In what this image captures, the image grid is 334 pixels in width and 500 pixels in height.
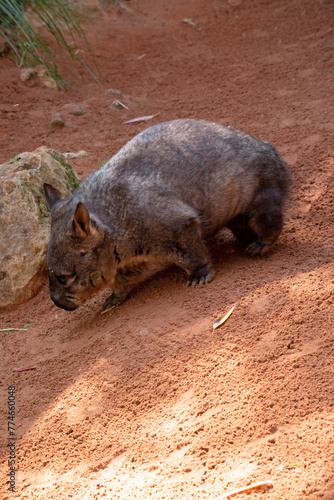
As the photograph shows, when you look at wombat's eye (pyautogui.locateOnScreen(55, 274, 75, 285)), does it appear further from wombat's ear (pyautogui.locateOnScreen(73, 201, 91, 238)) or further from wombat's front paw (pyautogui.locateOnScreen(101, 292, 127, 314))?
wombat's front paw (pyautogui.locateOnScreen(101, 292, 127, 314))

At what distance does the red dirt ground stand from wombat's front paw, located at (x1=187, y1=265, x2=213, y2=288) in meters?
0.07

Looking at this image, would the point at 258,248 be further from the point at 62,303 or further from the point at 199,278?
the point at 62,303

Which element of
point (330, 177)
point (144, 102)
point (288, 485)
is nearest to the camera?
point (288, 485)

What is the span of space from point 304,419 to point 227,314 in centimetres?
100

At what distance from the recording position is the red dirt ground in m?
2.41

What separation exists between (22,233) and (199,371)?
7.03 ft

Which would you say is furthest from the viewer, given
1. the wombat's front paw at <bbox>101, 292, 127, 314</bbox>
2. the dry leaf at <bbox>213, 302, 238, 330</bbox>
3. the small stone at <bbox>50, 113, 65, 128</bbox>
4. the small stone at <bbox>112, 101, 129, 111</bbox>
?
the small stone at <bbox>112, 101, 129, 111</bbox>

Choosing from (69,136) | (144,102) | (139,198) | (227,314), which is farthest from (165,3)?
(227,314)

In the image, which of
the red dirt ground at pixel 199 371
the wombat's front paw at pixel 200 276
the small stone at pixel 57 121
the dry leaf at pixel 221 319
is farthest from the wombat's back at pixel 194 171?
the small stone at pixel 57 121

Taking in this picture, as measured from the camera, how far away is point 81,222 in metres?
3.56

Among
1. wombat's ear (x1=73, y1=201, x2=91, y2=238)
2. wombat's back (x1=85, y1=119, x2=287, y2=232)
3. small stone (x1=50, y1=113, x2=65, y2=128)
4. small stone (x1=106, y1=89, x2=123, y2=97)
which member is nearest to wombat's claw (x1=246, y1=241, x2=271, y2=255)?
wombat's back (x1=85, y1=119, x2=287, y2=232)

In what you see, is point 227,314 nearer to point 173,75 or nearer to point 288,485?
point 288,485

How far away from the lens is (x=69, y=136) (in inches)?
259

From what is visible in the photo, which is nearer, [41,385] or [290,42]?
[41,385]
